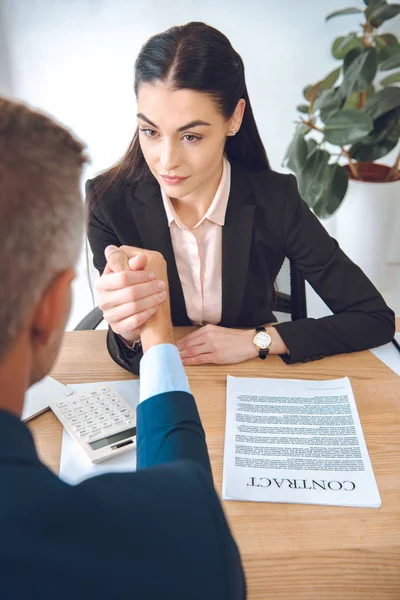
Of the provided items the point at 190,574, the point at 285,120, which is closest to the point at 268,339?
the point at 190,574

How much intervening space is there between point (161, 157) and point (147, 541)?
993 millimetres

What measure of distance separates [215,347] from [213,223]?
392 mm

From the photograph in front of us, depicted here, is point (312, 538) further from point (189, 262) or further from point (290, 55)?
point (290, 55)

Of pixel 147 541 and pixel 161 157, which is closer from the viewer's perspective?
pixel 147 541

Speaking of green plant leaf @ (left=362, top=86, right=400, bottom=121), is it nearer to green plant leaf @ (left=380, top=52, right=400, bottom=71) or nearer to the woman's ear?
green plant leaf @ (left=380, top=52, right=400, bottom=71)

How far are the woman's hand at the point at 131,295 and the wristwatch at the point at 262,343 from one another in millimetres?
281

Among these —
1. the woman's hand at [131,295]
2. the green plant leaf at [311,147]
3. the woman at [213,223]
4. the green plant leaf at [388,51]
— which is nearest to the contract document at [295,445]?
the woman at [213,223]

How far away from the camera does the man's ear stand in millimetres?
594

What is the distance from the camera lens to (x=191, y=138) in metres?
1.39

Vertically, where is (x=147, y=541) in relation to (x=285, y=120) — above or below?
above

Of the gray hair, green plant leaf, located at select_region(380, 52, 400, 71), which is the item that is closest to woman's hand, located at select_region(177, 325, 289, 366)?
the gray hair

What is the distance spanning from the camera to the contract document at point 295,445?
1013 mm

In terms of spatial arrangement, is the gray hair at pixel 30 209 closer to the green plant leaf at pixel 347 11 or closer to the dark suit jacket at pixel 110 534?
the dark suit jacket at pixel 110 534

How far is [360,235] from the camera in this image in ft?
9.25
